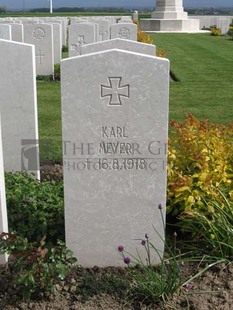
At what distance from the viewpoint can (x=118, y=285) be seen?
132 inches

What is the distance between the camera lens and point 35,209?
4.11 meters

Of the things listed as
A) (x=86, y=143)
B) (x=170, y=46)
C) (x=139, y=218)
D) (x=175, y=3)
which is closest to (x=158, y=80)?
(x=86, y=143)

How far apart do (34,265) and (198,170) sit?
1.74 metres

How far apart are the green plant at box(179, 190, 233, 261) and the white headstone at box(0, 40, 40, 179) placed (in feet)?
6.13

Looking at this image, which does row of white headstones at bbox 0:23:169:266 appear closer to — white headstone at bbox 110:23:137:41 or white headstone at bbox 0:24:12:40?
white headstone at bbox 0:24:12:40

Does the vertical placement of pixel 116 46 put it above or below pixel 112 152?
above

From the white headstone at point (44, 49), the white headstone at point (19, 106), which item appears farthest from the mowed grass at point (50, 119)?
the white headstone at point (19, 106)

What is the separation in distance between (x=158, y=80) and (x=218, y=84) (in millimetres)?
8308

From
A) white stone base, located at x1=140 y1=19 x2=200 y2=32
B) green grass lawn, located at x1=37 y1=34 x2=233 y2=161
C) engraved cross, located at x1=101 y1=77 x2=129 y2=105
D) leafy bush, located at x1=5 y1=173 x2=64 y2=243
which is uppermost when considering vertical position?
white stone base, located at x1=140 y1=19 x2=200 y2=32

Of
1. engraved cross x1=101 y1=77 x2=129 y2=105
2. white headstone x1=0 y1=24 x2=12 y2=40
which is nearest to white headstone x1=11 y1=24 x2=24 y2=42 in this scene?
white headstone x1=0 y1=24 x2=12 y2=40

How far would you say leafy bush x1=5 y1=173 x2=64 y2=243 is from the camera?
3883 mm

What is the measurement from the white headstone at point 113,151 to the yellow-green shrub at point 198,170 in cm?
40

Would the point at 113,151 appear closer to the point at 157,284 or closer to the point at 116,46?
the point at 157,284

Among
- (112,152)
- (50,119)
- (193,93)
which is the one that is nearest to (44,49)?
(193,93)
